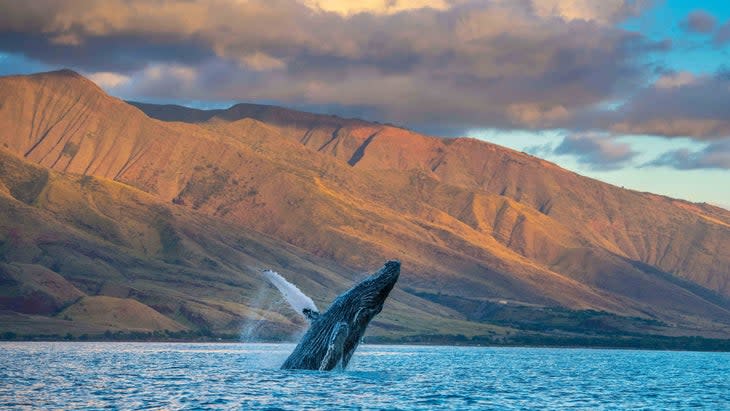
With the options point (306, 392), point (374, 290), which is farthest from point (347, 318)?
point (306, 392)

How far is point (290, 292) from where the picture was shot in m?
57.3

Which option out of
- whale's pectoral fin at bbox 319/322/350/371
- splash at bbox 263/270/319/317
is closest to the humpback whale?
whale's pectoral fin at bbox 319/322/350/371

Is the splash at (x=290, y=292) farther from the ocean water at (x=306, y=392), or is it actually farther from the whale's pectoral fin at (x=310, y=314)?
the ocean water at (x=306, y=392)

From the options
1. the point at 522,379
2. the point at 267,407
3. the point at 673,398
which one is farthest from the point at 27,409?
the point at 522,379

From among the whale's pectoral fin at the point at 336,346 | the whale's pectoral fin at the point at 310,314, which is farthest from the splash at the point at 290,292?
the whale's pectoral fin at the point at 336,346

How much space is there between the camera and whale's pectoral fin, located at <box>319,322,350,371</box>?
2322 inches

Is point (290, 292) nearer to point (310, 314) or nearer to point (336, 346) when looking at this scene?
point (310, 314)

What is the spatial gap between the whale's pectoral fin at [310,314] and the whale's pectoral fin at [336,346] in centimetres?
127

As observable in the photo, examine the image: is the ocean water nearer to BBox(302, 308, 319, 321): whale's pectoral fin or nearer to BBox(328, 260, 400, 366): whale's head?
BBox(302, 308, 319, 321): whale's pectoral fin

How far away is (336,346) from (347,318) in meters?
1.88

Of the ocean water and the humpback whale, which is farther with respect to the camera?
the ocean water

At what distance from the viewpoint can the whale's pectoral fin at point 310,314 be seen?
5853 centimetres

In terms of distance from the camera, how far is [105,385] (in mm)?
86875

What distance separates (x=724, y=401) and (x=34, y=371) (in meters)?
67.4
